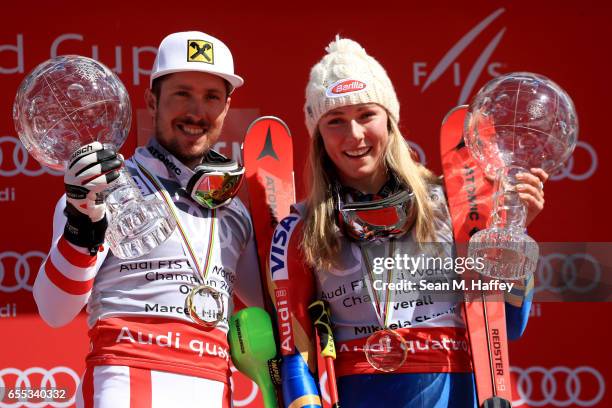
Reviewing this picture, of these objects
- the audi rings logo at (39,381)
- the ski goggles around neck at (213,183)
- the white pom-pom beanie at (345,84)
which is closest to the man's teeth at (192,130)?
the ski goggles around neck at (213,183)

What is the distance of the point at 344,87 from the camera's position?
154 inches

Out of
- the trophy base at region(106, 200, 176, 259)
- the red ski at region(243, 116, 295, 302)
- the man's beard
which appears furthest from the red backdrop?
the trophy base at region(106, 200, 176, 259)

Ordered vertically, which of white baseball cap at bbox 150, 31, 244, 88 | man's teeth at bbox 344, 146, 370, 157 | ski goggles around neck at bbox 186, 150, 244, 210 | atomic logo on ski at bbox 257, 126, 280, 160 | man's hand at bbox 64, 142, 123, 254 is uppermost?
white baseball cap at bbox 150, 31, 244, 88

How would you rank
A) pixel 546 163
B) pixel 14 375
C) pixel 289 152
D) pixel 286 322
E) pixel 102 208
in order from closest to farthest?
1. pixel 102 208
2. pixel 546 163
3. pixel 286 322
4. pixel 289 152
5. pixel 14 375

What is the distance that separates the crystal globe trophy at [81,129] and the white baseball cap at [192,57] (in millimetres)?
532

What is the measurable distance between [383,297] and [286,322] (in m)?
0.38

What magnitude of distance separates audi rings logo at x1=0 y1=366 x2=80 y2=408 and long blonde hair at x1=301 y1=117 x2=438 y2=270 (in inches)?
70.7

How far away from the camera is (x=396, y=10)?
212 inches

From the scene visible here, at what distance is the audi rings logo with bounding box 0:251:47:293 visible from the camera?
16.4 ft

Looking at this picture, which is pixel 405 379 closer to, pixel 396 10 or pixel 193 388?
pixel 193 388

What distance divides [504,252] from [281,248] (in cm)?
90

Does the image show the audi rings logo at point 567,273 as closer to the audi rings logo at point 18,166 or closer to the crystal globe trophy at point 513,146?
the crystal globe trophy at point 513,146

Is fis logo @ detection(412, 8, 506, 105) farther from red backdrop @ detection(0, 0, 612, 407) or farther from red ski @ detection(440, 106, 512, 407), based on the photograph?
red ski @ detection(440, 106, 512, 407)

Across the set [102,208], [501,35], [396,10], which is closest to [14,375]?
[102,208]
